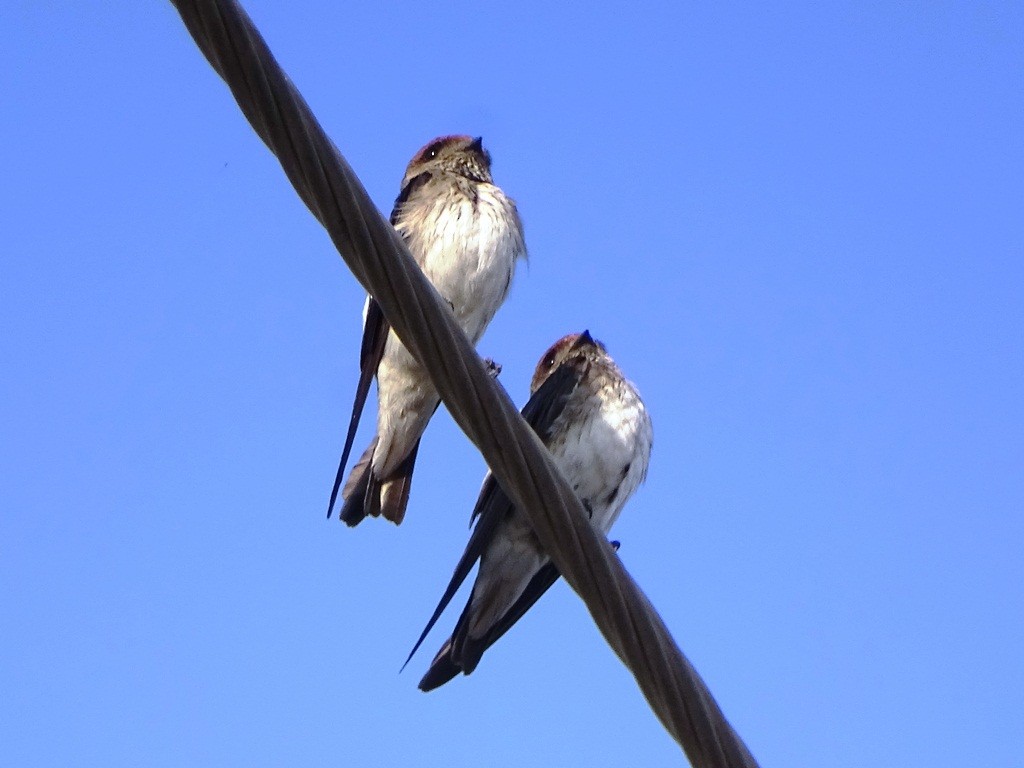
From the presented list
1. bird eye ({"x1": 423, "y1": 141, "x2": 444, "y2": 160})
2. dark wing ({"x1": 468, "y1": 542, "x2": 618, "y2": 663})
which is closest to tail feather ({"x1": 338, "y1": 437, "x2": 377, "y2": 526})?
dark wing ({"x1": 468, "y1": 542, "x2": 618, "y2": 663})

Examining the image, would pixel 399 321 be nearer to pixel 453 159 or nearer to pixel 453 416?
pixel 453 416

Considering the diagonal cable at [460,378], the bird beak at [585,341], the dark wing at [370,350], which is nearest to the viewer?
the diagonal cable at [460,378]

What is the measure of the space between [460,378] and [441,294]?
2737 mm

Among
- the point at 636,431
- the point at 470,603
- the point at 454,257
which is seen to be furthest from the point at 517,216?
the point at 470,603

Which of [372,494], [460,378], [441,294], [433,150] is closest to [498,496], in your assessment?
[372,494]

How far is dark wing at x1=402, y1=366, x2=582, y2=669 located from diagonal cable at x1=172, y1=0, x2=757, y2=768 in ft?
4.41

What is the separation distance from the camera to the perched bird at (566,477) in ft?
17.7

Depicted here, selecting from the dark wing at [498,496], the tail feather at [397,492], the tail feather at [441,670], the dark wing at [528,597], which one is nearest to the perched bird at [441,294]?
the tail feather at [397,492]

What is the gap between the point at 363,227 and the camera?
9.30 ft

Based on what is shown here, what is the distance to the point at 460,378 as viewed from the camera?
9.72 ft

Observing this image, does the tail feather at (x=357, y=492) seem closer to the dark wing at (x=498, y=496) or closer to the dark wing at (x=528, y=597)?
the dark wing at (x=498, y=496)

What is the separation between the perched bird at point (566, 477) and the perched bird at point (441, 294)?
1.32ft

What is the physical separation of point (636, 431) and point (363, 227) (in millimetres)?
3144

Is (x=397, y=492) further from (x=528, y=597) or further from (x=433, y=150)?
(x=433, y=150)
